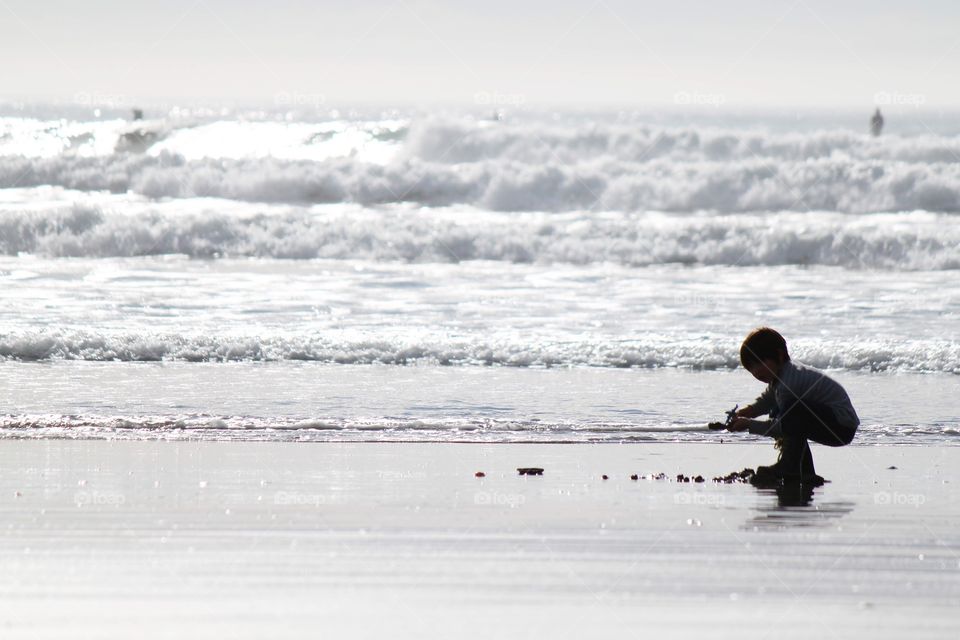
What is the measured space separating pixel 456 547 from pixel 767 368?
216 centimetres

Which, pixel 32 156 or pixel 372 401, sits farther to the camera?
pixel 32 156

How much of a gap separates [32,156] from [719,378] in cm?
2895

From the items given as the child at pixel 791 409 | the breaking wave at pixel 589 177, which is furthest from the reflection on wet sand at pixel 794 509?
the breaking wave at pixel 589 177

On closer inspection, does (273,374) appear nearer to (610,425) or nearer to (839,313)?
(610,425)

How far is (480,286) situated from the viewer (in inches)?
674

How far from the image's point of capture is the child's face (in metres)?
6.21

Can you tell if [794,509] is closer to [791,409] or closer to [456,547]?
[791,409]

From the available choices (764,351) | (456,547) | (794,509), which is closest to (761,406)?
(764,351)

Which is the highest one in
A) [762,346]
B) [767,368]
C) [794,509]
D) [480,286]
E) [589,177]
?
[589,177]

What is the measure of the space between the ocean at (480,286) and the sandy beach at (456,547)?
1.31 meters

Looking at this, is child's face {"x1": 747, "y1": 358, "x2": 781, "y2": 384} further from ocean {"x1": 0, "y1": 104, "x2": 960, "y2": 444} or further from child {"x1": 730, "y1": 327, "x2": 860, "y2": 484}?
ocean {"x1": 0, "y1": 104, "x2": 960, "y2": 444}

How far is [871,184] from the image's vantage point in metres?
31.2

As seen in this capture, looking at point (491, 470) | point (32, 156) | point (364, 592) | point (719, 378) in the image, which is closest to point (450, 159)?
point (32, 156)

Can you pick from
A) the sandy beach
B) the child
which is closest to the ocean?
the sandy beach
